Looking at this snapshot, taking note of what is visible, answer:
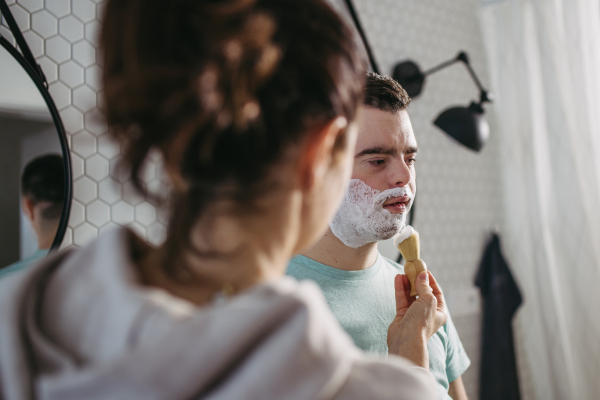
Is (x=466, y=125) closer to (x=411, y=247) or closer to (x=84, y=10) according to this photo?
(x=411, y=247)

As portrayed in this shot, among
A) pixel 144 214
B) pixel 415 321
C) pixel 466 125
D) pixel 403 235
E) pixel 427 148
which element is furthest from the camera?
pixel 427 148

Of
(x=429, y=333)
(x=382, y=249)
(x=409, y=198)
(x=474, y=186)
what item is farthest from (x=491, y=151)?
(x=429, y=333)

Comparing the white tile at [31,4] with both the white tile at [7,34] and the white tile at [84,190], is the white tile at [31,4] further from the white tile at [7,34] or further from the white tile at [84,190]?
the white tile at [84,190]

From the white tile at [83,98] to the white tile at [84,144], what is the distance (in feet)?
0.18

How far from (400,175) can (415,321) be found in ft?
0.99

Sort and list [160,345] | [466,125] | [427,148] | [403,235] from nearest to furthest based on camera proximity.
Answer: [160,345] < [403,235] < [466,125] < [427,148]

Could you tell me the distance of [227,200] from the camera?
32 cm

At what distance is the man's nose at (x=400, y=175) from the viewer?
858 millimetres

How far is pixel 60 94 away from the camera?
0.85 meters

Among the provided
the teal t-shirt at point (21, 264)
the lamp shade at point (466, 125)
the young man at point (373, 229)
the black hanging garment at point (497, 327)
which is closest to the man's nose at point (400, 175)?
the young man at point (373, 229)

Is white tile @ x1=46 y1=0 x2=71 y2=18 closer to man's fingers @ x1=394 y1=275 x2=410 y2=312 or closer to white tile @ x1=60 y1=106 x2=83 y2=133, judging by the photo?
white tile @ x1=60 y1=106 x2=83 y2=133

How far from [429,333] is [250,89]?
1.87 ft

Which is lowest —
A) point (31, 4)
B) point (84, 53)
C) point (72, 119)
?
point (72, 119)

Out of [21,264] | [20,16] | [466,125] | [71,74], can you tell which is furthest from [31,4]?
[466,125]
